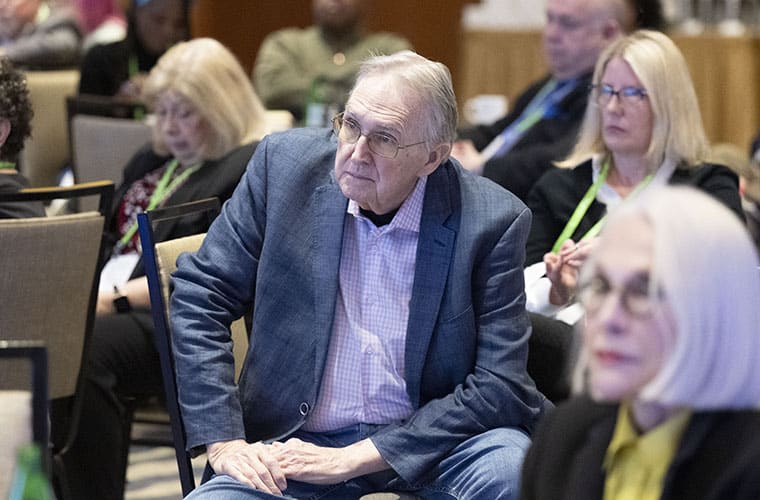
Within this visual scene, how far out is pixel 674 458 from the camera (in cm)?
161

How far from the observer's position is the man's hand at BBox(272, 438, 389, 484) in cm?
249

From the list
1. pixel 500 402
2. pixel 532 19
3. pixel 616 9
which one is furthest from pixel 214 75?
pixel 532 19

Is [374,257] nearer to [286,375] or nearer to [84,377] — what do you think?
[286,375]

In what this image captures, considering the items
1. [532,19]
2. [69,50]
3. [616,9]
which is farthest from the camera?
[532,19]

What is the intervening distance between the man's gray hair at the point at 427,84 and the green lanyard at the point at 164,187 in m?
1.50

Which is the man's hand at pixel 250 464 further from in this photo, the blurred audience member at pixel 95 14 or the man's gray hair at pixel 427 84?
the blurred audience member at pixel 95 14

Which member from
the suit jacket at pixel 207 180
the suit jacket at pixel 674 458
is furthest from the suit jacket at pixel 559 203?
the suit jacket at pixel 674 458

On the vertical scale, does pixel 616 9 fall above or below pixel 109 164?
above

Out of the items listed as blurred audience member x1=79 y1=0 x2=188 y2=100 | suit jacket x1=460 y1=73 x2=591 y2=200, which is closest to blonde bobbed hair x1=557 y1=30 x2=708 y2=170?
suit jacket x1=460 y1=73 x2=591 y2=200

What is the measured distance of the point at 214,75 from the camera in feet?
13.3

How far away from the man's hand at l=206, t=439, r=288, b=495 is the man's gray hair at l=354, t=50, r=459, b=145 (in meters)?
0.71

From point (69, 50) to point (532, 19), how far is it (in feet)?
11.2

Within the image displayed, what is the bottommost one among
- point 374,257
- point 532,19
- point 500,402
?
point 532,19

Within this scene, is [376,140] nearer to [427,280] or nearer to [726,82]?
[427,280]
